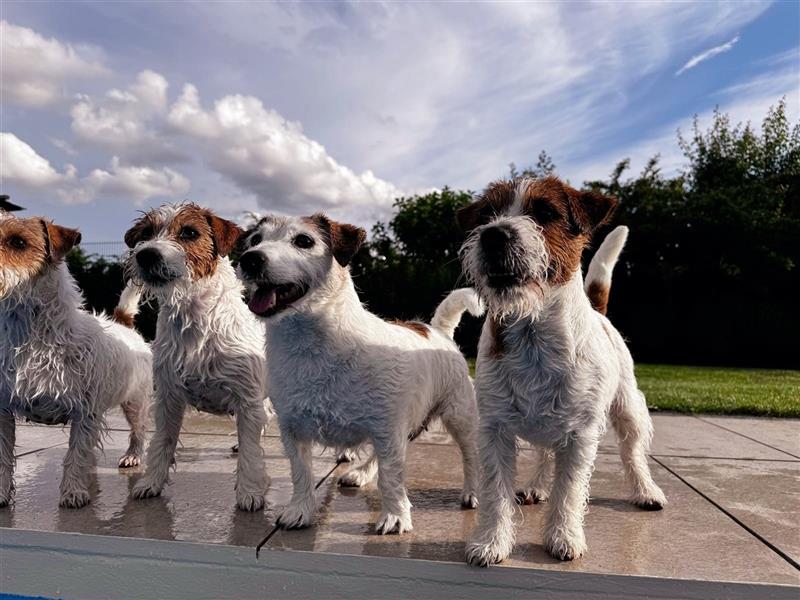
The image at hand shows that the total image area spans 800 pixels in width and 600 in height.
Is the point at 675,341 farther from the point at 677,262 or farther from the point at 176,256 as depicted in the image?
the point at 176,256

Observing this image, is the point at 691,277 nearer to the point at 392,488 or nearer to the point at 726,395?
the point at 726,395

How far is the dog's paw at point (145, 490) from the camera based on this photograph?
4.06 m

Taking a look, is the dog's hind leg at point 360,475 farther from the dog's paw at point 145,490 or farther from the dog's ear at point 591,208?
the dog's ear at point 591,208

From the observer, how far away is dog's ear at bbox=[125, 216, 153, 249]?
388 cm

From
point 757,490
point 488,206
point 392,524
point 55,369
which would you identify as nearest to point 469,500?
point 392,524

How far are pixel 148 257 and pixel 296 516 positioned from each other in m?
1.79

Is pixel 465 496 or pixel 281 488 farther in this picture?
pixel 281 488

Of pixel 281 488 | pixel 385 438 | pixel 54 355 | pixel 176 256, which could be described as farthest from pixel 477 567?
pixel 54 355

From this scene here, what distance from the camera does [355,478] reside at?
176 inches

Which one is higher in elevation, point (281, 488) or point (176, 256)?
point (176, 256)

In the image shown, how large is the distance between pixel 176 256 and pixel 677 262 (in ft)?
77.6

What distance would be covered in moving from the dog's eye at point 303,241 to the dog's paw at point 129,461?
2.84m

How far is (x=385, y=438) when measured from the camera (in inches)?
137

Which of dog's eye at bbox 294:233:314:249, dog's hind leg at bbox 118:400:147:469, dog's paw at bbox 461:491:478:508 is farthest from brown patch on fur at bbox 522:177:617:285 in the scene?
dog's hind leg at bbox 118:400:147:469
